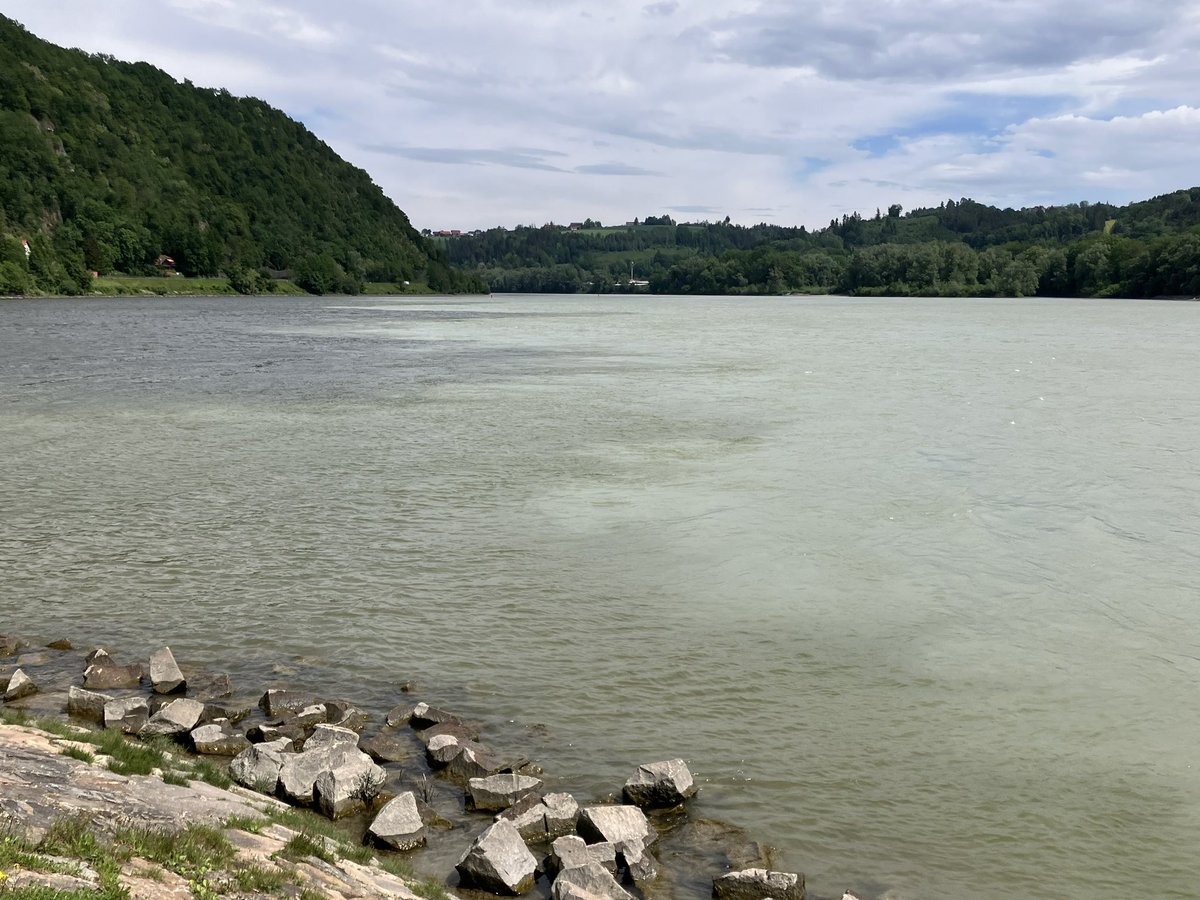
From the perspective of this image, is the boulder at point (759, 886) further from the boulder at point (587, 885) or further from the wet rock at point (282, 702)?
the wet rock at point (282, 702)

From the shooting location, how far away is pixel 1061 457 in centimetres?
2753

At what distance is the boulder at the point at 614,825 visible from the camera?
8531mm

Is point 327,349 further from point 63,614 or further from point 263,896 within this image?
point 263,896

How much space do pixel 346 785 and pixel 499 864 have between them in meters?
2.03

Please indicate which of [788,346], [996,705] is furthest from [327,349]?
Answer: [996,705]

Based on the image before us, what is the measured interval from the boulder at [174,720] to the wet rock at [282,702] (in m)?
0.75

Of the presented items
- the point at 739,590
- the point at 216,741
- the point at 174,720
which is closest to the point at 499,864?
the point at 216,741

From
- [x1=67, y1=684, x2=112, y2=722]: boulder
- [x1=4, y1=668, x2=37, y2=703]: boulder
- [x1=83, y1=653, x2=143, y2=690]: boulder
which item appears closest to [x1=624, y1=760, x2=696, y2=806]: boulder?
[x1=67, y1=684, x2=112, y2=722]: boulder

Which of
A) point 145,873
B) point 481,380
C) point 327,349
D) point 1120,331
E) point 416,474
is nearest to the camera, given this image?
point 145,873

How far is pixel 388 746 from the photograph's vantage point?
10.6 metres

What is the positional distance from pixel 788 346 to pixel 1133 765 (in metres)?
66.2

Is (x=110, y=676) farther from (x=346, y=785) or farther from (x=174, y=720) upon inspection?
(x=346, y=785)

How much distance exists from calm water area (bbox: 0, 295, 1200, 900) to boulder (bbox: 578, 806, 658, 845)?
93cm

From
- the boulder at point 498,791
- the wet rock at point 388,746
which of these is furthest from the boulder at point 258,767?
the boulder at point 498,791
